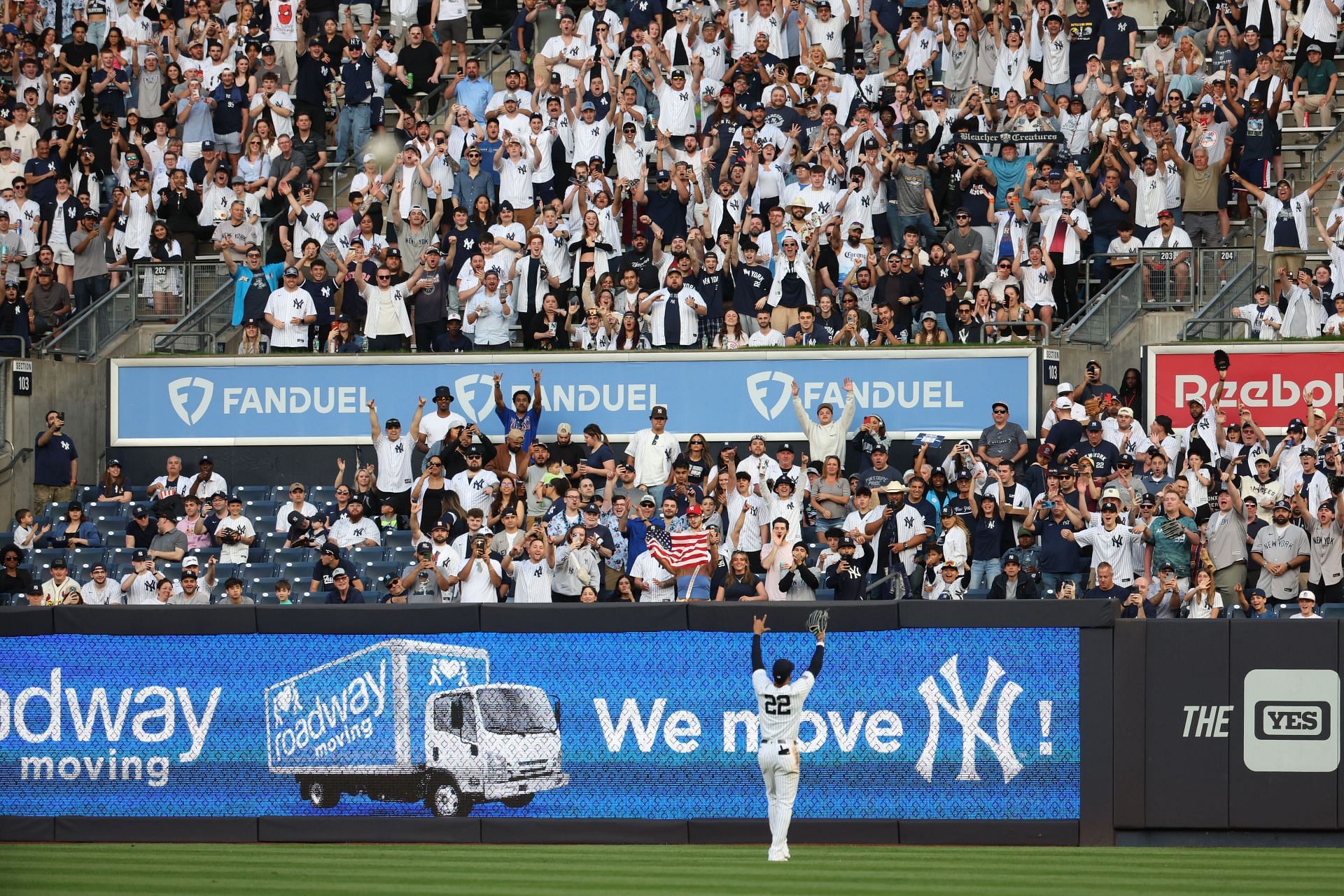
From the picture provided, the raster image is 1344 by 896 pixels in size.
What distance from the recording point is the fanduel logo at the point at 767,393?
79.3 ft

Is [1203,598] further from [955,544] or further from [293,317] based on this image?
[293,317]

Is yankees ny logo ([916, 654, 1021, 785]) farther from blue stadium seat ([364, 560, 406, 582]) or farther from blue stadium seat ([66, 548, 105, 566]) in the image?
blue stadium seat ([66, 548, 105, 566])

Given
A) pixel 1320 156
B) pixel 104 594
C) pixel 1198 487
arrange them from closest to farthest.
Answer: pixel 104 594 → pixel 1198 487 → pixel 1320 156

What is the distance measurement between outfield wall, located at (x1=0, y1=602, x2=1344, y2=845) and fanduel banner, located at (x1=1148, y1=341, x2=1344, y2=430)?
23.1ft

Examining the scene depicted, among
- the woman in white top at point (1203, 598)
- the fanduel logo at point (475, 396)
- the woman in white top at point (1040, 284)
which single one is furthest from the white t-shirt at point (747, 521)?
the woman in white top at point (1040, 284)

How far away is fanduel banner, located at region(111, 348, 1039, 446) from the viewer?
78.4 feet

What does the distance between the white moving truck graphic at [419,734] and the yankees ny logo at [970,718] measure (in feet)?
10.6

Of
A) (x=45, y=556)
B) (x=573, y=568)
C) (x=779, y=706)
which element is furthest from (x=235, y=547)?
(x=779, y=706)

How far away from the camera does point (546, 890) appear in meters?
14.1

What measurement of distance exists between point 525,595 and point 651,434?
3.62m

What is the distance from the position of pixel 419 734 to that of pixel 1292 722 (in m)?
7.62

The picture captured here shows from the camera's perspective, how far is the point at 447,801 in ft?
56.9

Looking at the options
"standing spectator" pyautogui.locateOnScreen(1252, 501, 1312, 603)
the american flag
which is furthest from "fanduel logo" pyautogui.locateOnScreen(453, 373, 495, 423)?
"standing spectator" pyautogui.locateOnScreen(1252, 501, 1312, 603)

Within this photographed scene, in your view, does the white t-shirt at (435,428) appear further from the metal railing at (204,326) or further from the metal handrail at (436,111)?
A: the metal handrail at (436,111)
